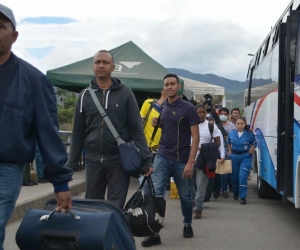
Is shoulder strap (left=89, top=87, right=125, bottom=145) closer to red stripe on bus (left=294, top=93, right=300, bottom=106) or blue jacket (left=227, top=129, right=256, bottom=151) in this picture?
red stripe on bus (left=294, top=93, right=300, bottom=106)

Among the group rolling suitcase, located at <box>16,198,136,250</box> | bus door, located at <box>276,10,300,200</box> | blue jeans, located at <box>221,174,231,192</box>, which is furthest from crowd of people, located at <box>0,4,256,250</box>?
blue jeans, located at <box>221,174,231,192</box>

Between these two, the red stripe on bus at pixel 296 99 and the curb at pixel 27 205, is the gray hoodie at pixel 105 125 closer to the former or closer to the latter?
the red stripe on bus at pixel 296 99

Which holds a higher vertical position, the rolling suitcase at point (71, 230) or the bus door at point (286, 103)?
the bus door at point (286, 103)

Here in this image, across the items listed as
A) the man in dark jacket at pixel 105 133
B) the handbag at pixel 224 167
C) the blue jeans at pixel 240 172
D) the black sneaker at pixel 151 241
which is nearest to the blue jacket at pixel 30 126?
the man in dark jacket at pixel 105 133

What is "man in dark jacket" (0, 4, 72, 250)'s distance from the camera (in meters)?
3.58

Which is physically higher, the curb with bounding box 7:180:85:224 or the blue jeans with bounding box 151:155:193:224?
the blue jeans with bounding box 151:155:193:224

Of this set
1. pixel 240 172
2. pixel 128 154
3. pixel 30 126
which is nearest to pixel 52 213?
pixel 30 126

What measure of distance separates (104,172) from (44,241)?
6.28ft

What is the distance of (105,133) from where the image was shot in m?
5.41

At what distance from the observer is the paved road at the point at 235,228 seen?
7.26 m

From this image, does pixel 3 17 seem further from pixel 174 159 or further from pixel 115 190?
pixel 174 159

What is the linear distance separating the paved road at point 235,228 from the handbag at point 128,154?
188 centimetres

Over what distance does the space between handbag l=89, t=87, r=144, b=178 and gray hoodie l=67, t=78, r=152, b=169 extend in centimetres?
4

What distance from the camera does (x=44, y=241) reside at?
3.60m
